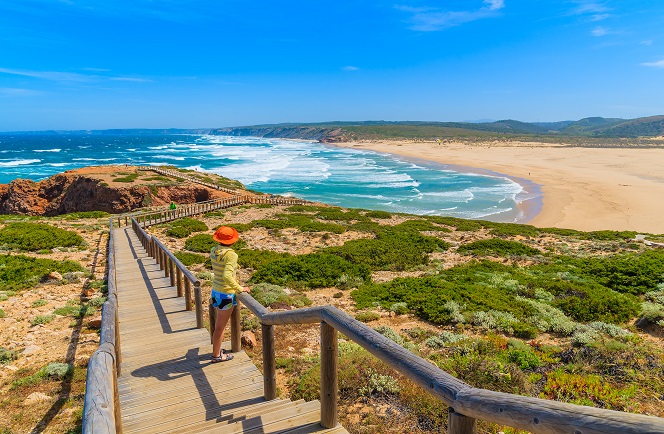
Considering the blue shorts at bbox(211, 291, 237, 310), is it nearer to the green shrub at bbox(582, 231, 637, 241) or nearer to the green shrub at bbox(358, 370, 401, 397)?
the green shrub at bbox(358, 370, 401, 397)

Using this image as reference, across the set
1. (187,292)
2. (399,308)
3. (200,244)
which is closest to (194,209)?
(200,244)

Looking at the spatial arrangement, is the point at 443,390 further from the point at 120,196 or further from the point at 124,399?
the point at 120,196

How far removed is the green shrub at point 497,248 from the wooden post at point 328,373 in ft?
51.2

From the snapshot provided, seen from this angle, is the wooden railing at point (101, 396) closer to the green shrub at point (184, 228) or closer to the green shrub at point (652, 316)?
the green shrub at point (652, 316)

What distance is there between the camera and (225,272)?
18.4 feet

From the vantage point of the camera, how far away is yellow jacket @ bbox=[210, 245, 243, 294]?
5.61 metres

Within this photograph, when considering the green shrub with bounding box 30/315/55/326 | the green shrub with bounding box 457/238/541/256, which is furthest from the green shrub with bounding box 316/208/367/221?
the green shrub with bounding box 30/315/55/326

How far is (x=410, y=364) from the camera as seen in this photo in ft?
9.29

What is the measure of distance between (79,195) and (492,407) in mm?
37873

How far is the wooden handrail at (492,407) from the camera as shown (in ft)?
5.27

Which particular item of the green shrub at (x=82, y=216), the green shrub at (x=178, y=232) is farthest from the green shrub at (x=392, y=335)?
the green shrub at (x=82, y=216)

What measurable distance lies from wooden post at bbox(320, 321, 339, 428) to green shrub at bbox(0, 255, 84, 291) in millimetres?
10852

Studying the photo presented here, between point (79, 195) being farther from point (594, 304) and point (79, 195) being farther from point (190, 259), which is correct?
point (594, 304)

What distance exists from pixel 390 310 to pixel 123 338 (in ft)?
20.8
